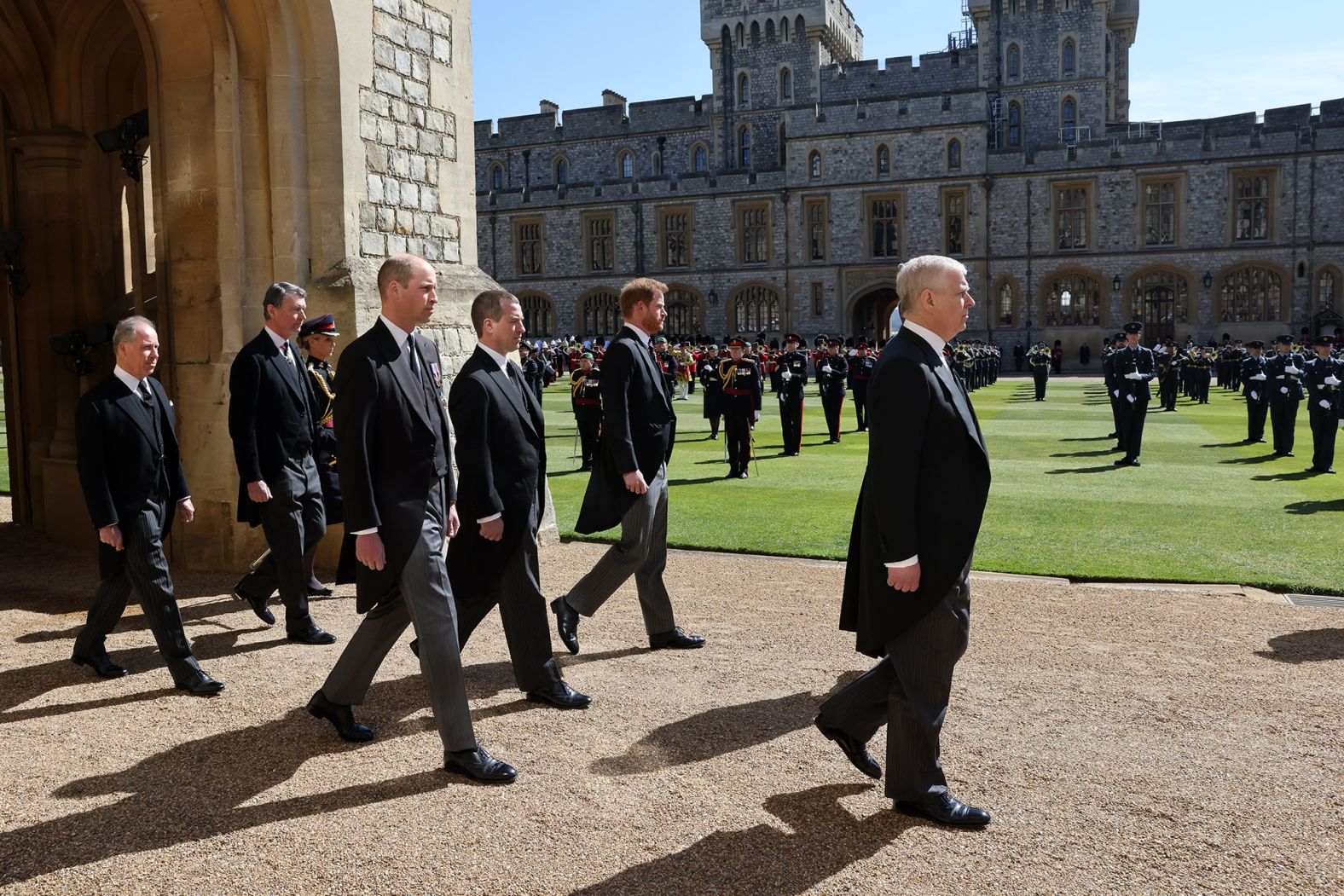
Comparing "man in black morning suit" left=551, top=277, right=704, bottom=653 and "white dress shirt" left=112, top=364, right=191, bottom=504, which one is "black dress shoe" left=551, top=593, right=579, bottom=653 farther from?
"white dress shirt" left=112, top=364, right=191, bottom=504

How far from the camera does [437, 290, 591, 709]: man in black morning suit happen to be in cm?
387

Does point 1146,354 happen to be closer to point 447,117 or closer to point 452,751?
point 447,117

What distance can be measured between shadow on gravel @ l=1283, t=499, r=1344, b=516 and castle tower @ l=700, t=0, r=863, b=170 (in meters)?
38.1

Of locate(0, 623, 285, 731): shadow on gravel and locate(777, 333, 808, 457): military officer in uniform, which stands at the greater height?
locate(777, 333, 808, 457): military officer in uniform

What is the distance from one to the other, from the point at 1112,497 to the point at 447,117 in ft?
20.8

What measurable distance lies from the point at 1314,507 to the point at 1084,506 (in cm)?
184

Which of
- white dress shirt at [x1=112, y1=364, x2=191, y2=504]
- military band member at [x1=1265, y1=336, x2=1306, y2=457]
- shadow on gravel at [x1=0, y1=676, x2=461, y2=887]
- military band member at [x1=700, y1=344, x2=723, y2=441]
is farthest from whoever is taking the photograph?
military band member at [x1=700, y1=344, x2=723, y2=441]

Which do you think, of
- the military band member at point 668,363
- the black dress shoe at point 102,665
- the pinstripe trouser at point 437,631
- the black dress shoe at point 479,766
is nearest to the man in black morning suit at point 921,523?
the black dress shoe at point 479,766

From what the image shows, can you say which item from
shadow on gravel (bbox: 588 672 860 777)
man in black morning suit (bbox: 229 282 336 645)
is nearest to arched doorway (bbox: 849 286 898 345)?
man in black morning suit (bbox: 229 282 336 645)

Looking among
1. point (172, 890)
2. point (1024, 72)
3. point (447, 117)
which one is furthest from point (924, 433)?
point (1024, 72)

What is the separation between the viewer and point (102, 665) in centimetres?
441

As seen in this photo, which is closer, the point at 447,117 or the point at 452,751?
the point at 452,751

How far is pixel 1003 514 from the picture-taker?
28.1ft

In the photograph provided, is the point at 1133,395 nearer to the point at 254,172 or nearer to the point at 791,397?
the point at 791,397
